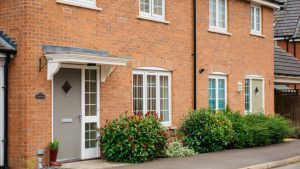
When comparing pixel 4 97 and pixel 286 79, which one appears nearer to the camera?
pixel 4 97

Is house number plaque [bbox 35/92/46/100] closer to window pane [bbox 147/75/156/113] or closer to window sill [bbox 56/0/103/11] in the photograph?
window sill [bbox 56/0/103/11]

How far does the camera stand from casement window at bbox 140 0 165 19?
49.0 ft

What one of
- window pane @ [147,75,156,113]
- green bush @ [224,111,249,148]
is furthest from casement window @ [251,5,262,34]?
window pane @ [147,75,156,113]

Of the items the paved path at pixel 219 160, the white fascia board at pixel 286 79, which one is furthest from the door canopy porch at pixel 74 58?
the white fascia board at pixel 286 79

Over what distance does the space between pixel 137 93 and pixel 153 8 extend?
2674mm

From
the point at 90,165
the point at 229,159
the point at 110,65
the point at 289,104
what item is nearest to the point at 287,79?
the point at 289,104

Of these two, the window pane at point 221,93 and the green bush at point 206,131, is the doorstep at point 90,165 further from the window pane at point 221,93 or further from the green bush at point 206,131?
the window pane at point 221,93

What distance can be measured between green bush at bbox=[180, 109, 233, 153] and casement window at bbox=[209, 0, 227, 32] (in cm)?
384

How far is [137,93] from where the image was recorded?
576 inches

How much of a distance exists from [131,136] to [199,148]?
3.41 meters

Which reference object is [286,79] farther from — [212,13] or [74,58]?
[74,58]

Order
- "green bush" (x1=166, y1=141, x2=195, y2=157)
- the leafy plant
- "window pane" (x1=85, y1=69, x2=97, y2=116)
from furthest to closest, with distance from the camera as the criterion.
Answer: "green bush" (x1=166, y1=141, x2=195, y2=157) → "window pane" (x1=85, y1=69, x2=97, y2=116) → the leafy plant

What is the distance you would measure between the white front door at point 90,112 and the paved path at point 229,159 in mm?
1505

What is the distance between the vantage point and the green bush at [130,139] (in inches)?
492
